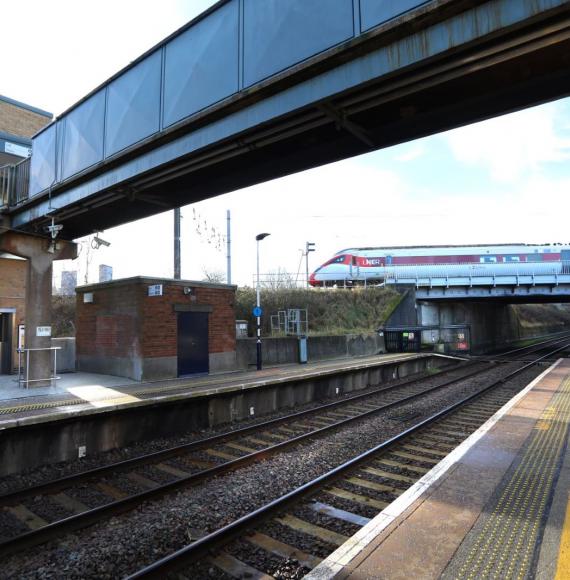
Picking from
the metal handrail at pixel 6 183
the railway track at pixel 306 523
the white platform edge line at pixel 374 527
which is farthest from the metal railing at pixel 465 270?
the white platform edge line at pixel 374 527

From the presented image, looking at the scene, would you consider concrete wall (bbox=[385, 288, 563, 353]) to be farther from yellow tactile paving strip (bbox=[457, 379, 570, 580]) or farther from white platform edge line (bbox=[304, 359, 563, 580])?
white platform edge line (bbox=[304, 359, 563, 580])

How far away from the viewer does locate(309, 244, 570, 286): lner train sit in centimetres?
3634

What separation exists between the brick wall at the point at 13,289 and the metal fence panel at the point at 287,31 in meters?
12.5

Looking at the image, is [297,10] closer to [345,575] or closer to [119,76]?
[119,76]

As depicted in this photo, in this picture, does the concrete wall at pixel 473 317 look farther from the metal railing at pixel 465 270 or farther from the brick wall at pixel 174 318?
the brick wall at pixel 174 318

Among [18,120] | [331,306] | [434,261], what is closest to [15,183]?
[18,120]

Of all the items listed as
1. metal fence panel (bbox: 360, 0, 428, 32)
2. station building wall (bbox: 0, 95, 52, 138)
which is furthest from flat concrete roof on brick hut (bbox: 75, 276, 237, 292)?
metal fence panel (bbox: 360, 0, 428, 32)

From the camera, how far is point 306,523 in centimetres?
522

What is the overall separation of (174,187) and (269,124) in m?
4.06

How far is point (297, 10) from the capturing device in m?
6.89

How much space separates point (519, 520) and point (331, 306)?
2796 centimetres

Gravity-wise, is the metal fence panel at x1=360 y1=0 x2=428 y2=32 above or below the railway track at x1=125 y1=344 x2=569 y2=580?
above

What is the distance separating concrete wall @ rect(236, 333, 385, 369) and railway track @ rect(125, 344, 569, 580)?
37.6 ft

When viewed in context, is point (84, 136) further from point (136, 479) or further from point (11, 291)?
point (136, 479)
